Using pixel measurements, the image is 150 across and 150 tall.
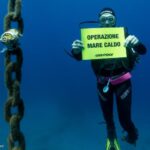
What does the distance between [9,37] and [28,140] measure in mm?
Result: 6318

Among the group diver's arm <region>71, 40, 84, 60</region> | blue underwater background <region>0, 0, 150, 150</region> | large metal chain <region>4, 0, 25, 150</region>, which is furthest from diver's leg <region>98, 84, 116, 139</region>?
blue underwater background <region>0, 0, 150, 150</region>

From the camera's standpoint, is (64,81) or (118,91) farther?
(64,81)

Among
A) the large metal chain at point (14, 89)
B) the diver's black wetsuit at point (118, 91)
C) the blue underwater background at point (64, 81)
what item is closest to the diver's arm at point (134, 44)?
the diver's black wetsuit at point (118, 91)

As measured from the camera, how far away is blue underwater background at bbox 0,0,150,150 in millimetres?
8852

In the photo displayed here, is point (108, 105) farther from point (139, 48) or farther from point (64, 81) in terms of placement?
point (64, 81)

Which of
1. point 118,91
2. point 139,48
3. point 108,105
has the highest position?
point 139,48

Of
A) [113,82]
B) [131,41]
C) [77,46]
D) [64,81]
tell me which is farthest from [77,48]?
[64,81]

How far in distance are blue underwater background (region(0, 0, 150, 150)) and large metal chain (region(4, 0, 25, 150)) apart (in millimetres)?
5773

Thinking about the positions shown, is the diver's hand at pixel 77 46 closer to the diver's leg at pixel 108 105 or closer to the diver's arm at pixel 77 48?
the diver's arm at pixel 77 48

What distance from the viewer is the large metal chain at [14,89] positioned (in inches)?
96.7

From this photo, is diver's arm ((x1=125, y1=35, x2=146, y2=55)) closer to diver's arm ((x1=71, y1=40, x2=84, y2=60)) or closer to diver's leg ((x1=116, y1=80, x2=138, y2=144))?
diver's arm ((x1=71, y1=40, x2=84, y2=60))

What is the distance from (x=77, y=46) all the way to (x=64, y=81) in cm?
710

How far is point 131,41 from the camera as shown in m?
3.76

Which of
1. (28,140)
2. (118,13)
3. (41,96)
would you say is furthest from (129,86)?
(118,13)
